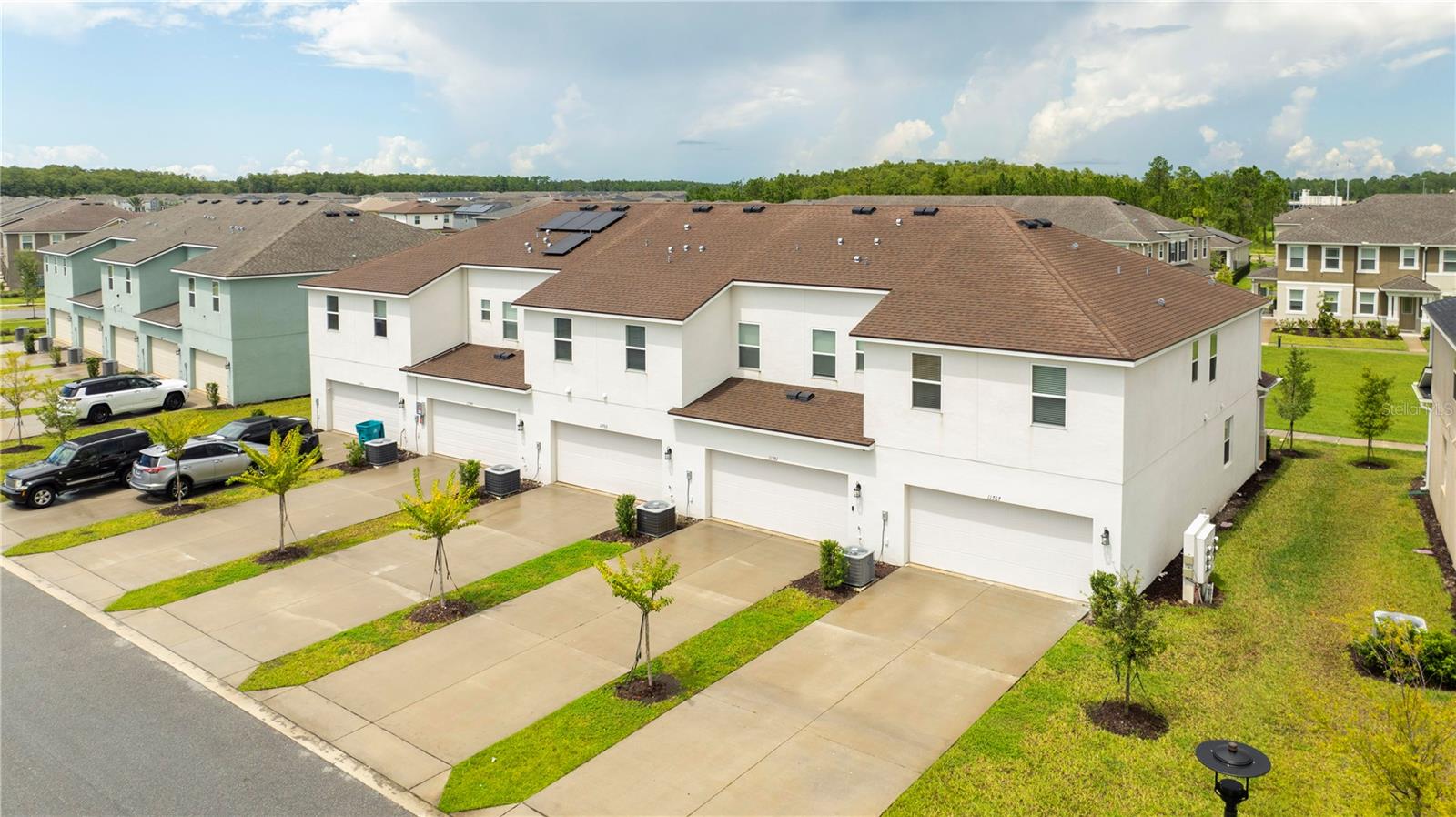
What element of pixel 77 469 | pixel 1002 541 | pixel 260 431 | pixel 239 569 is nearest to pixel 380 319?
pixel 260 431

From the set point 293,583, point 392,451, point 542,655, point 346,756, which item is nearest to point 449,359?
point 392,451

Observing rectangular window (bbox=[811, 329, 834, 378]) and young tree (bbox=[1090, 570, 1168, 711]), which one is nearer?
young tree (bbox=[1090, 570, 1168, 711])

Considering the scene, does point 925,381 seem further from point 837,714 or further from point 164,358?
point 164,358

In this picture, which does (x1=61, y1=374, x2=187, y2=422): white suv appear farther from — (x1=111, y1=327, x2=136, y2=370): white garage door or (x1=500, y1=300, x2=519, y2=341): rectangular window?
(x1=500, y1=300, x2=519, y2=341): rectangular window

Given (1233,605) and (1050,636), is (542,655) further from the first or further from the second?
(1233,605)

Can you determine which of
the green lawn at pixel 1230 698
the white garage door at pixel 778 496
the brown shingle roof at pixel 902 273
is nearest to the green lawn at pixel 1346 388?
the brown shingle roof at pixel 902 273

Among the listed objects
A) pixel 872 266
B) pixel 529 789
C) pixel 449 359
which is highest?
pixel 872 266

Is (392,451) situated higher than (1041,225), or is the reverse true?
(1041,225)

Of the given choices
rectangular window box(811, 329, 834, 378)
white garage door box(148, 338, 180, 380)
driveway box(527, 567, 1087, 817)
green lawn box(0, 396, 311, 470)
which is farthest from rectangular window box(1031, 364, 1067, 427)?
white garage door box(148, 338, 180, 380)
